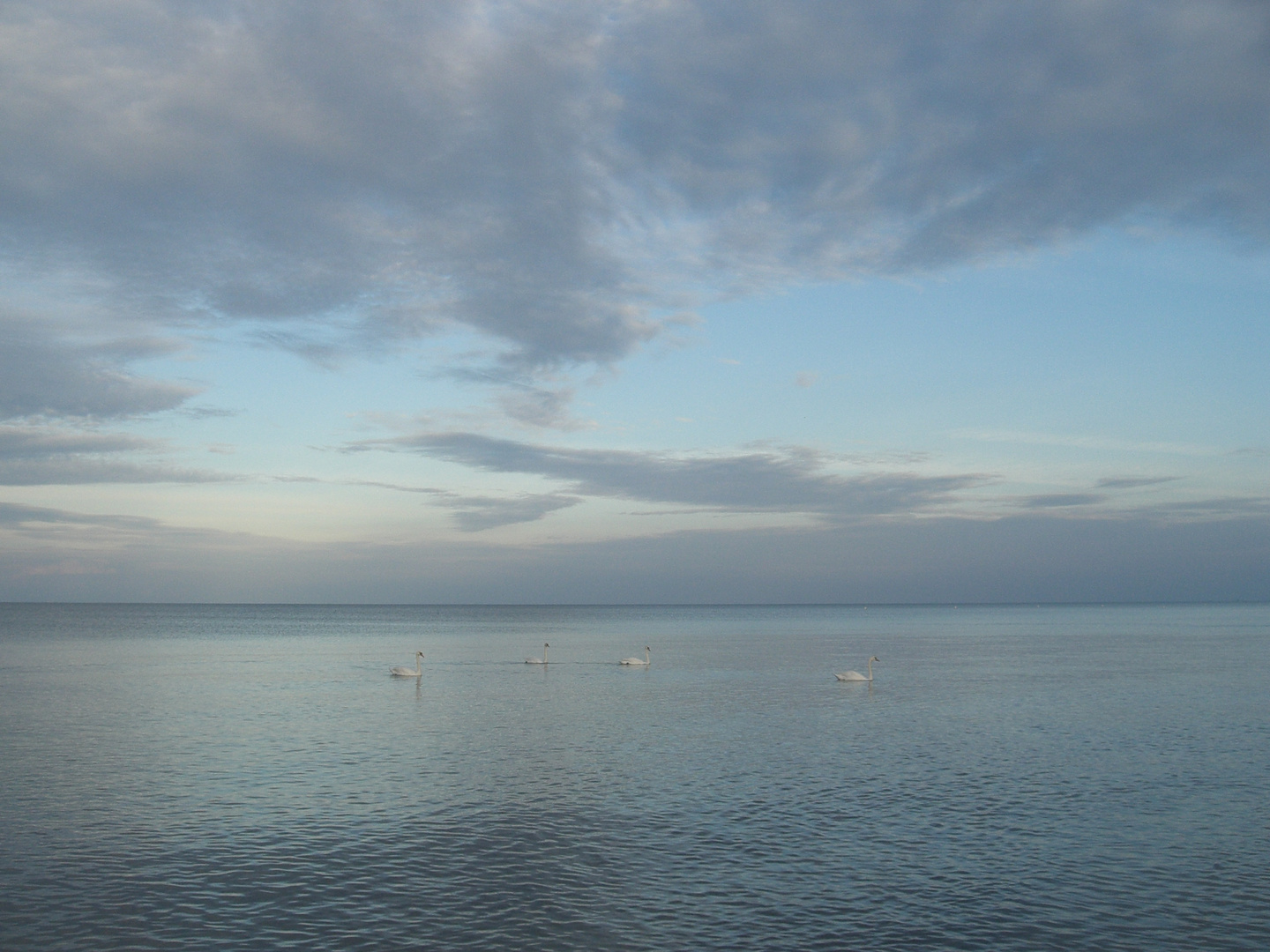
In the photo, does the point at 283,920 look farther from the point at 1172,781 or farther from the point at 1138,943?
the point at 1172,781

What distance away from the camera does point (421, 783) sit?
35219mm

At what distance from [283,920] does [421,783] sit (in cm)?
1414

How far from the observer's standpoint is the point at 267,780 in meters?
35.2

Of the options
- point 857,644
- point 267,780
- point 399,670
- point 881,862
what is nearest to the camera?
point 881,862

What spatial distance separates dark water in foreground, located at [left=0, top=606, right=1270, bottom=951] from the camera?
69.7 ft

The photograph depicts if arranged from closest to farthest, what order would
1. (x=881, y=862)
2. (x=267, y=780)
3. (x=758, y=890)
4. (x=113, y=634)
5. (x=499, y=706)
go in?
(x=758, y=890)
(x=881, y=862)
(x=267, y=780)
(x=499, y=706)
(x=113, y=634)

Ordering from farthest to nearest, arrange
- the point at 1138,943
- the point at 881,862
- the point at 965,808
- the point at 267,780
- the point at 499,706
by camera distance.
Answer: the point at 499,706, the point at 267,780, the point at 965,808, the point at 881,862, the point at 1138,943

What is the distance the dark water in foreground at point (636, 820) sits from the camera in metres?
21.2

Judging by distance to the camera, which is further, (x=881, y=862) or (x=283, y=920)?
(x=881, y=862)

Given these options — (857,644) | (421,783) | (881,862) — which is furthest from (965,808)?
(857,644)

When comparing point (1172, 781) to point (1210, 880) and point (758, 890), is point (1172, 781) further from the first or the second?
point (758, 890)

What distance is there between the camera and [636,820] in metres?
29.8

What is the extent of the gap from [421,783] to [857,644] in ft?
341

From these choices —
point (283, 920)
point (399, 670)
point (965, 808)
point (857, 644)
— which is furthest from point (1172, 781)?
point (857, 644)
